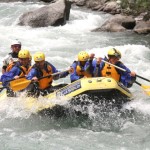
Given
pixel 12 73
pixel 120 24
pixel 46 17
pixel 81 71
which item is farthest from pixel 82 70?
pixel 46 17

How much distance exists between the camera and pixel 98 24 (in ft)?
61.4

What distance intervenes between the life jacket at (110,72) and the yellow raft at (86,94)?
532 millimetres

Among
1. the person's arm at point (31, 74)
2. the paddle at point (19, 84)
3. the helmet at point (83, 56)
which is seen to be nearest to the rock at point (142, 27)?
the helmet at point (83, 56)

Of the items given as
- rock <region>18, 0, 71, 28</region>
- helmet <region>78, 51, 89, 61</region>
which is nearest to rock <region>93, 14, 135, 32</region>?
rock <region>18, 0, 71, 28</region>

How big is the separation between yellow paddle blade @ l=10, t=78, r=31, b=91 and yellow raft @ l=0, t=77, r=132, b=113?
0.27 meters

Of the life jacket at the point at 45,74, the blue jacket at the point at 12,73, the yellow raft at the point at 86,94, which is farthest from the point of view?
the blue jacket at the point at 12,73

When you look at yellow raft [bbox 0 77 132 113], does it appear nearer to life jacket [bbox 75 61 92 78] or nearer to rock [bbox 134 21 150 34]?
life jacket [bbox 75 61 92 78]

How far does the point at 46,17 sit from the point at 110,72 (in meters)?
10.7

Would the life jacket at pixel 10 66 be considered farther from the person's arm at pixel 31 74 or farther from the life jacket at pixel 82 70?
the life jacket at pixel 82 70

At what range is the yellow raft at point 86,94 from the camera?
6.87 meters

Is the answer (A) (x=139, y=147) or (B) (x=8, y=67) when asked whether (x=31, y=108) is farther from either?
(A) (x=139, y=147)

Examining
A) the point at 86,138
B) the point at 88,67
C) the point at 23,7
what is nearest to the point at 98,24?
the point at 23,7

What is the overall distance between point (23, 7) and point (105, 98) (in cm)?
1648

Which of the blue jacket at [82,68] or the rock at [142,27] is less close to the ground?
the blue jacket at [82,68]
